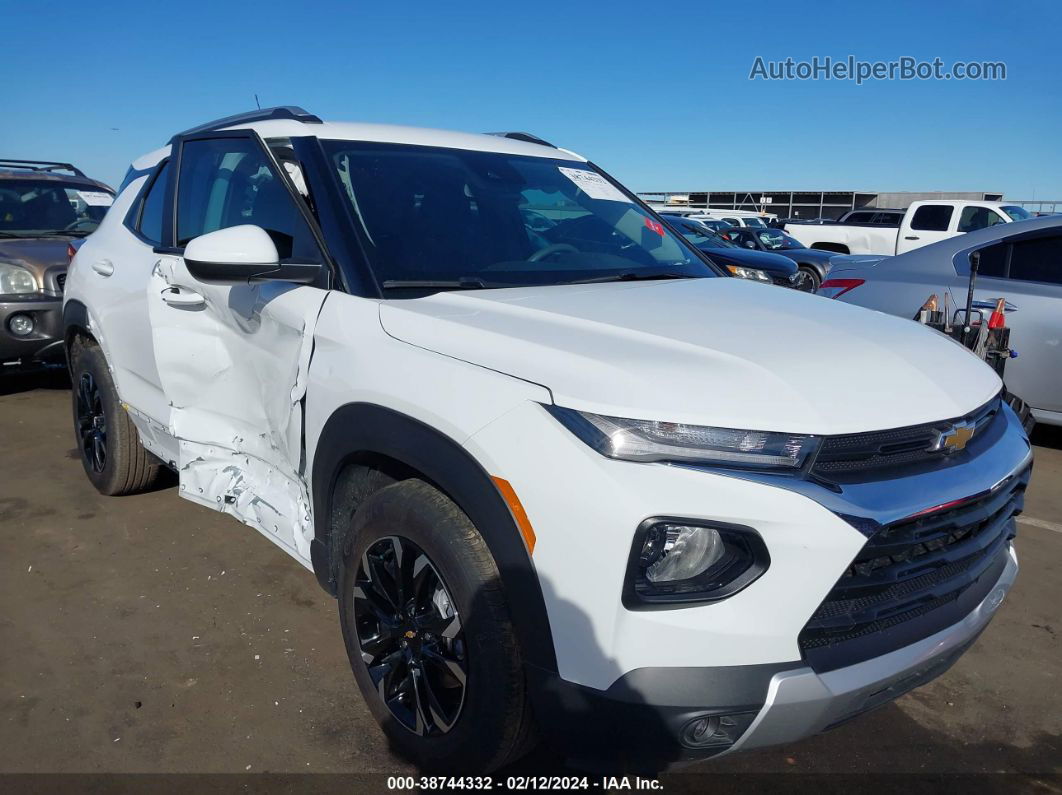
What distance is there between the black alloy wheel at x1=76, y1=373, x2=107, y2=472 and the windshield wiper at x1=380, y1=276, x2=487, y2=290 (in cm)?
251

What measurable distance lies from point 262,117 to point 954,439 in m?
2.66

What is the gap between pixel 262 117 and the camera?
10.4ft

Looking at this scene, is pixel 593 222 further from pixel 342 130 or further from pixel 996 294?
pixel 996 294

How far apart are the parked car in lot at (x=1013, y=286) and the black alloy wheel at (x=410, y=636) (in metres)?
4.34

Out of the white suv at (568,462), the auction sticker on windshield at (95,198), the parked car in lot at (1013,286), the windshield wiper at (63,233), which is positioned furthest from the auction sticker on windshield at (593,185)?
the auction sticker on windshield at (95,198)

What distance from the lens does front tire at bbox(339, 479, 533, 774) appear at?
1.92 meters

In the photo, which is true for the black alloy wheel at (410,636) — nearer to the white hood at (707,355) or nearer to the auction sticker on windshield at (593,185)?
the white hood at (707,355)

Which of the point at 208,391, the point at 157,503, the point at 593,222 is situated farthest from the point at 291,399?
the point at 157,503

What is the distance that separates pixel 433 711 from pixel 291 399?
105 cm

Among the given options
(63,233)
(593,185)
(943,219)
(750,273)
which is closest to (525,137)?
(593,185)

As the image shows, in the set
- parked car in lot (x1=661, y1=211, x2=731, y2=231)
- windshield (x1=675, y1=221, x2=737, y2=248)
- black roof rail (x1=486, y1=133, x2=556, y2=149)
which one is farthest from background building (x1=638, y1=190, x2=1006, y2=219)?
black roof rail (x1=486, y1=133, x2=556, y2=149)

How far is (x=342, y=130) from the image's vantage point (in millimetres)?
2947

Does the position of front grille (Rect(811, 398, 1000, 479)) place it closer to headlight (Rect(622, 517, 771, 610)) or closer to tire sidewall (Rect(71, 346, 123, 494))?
headlight (Rect(622, 517, 771, 610))

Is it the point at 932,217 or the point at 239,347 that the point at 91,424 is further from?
the point at 932,217
